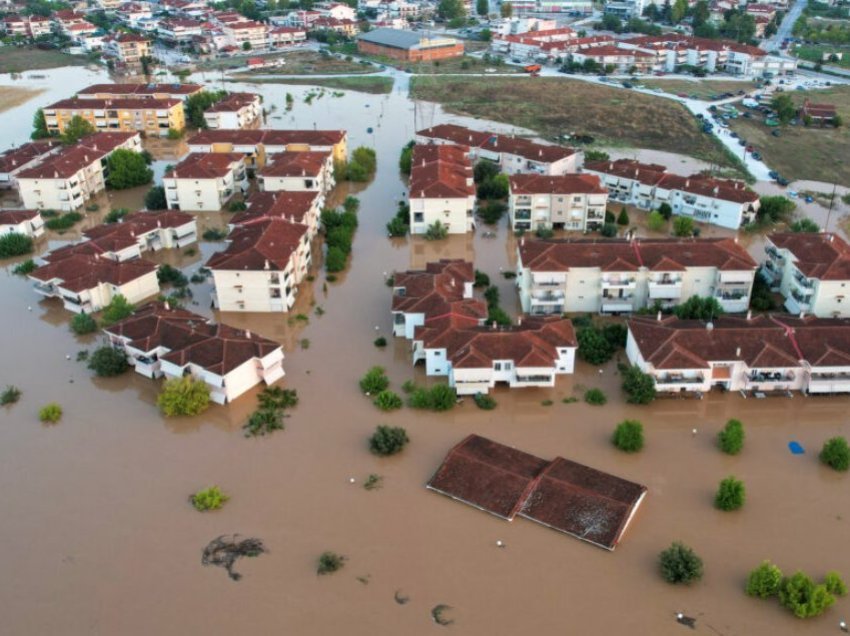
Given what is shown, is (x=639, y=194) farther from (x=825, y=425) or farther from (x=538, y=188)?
(x=825, y=425)

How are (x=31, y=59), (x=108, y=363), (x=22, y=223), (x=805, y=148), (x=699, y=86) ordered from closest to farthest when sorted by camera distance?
(x=108, y=363)
(x=22, y=223)
(x=805, y=148)
(x=699, y=86)
(x=31, y=59)

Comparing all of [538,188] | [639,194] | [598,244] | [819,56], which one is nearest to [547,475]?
[598,244]

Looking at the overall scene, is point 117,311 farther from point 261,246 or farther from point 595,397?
point 595,397

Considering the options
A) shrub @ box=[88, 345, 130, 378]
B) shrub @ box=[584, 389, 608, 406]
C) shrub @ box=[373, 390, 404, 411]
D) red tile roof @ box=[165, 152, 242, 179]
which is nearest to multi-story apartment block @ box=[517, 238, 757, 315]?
shrub @ box=[584, 389, 608, 406]

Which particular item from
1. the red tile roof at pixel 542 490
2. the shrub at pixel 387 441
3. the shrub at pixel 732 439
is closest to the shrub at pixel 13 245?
the shrub at pixel 387 441

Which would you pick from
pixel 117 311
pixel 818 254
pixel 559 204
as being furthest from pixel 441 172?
pixel 818 254

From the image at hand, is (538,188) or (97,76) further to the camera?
(97,76)
